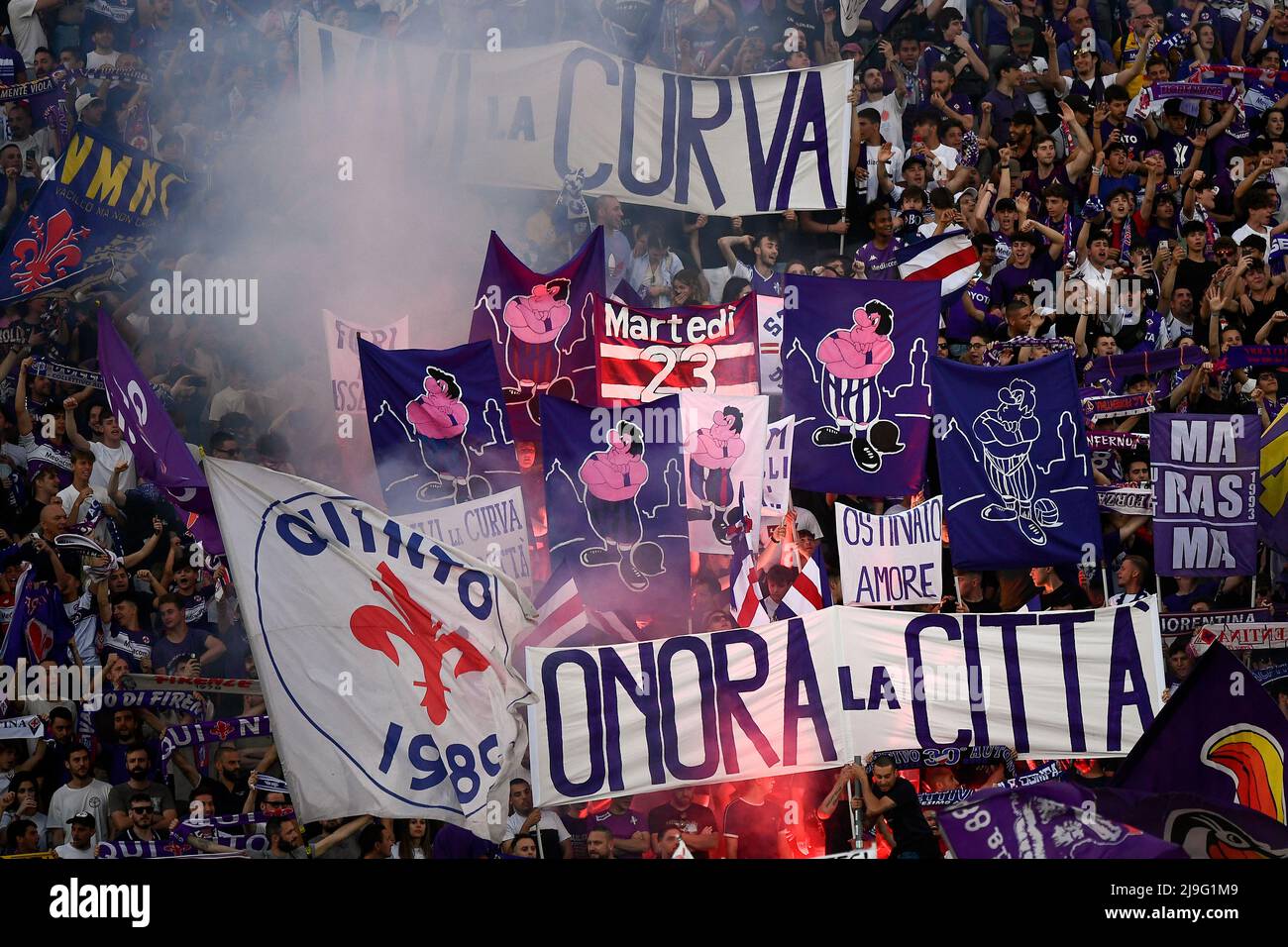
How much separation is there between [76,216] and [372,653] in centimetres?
476

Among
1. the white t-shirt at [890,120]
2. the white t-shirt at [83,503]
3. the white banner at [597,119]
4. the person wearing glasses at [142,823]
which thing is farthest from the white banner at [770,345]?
the person wearing glasses at [142,823]

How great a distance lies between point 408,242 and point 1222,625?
5.64m

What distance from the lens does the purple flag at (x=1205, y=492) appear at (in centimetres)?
934

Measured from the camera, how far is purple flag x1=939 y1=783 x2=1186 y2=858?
15.9ft

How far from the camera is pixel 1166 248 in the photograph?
11422 mm

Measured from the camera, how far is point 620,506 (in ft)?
28.6

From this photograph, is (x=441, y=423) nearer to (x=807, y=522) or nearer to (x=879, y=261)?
(x=807, y=522)

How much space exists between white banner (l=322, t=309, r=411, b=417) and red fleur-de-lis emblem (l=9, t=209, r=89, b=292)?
183 centimetres

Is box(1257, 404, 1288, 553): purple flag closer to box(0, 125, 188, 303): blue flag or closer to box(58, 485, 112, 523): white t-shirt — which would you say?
box(58, 485, 112, 523): white t-shirt

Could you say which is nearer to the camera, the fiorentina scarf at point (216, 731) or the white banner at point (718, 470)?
the fiorentina scarf at point (216, 731)

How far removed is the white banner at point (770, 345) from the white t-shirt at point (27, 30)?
613cm

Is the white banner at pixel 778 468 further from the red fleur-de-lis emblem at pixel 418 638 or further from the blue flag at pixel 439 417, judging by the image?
the red fleur-de-lis emblem at pixel 418 638
